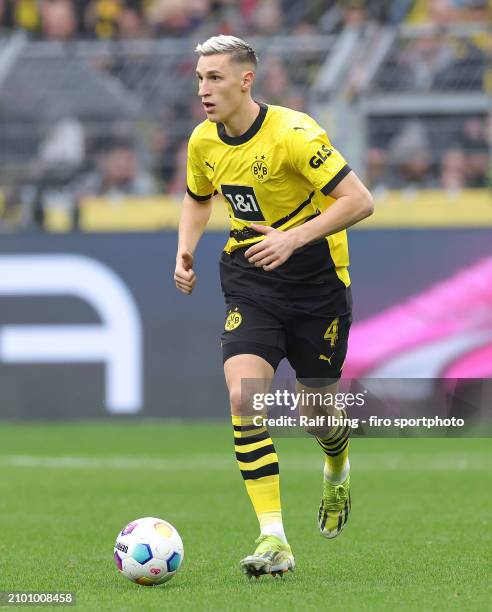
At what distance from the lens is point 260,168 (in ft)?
18.9

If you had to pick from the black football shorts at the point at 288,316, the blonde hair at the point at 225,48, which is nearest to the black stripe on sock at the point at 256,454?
the black football shorts at the point at 288,316

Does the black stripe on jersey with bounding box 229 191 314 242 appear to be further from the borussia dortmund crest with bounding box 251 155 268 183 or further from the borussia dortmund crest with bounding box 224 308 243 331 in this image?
the borussia dortmund crest with bounding box 224 308 243 331

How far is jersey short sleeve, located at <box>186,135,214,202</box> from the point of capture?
6043 mm

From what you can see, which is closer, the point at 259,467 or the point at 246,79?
the point at 259,467

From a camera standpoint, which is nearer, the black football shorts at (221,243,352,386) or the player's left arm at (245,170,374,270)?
the player's left arm at (245,170,374,270)

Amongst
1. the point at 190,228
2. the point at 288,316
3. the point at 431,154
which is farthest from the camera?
the point at 431,154

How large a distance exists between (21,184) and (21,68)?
211cm

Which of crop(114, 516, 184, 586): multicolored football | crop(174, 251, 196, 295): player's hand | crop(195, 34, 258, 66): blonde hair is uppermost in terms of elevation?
crop(195, 34, 258, 66): blonde hair

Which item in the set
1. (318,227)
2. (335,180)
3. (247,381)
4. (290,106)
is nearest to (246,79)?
(335,180)

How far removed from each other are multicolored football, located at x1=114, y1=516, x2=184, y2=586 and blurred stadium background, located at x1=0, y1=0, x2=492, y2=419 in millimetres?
6636

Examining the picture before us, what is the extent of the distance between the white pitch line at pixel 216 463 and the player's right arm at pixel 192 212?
3994 millimetres

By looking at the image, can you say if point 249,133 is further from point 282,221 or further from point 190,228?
point 190,228

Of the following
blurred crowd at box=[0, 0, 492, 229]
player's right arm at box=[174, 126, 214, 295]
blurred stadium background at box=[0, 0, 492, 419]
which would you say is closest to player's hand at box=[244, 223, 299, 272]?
player's right arm at box=[174, 126, 214, 295]

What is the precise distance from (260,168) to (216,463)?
4.88 meters
